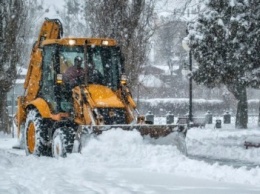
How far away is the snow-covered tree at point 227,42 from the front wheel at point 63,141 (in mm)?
11890

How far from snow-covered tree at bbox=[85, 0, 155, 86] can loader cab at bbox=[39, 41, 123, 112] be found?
890 centimetres

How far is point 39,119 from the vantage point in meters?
13.5

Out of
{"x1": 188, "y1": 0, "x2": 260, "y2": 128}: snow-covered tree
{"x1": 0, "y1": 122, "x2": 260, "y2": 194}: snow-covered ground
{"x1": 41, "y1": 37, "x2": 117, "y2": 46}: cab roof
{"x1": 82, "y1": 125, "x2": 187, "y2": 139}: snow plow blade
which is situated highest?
{"x1": 188, "y1": 0, "x2": 260, "y2": 128}: snow-covered tree

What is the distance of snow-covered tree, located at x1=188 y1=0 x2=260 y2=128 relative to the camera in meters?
22.4

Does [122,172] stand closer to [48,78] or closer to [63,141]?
[63,141]

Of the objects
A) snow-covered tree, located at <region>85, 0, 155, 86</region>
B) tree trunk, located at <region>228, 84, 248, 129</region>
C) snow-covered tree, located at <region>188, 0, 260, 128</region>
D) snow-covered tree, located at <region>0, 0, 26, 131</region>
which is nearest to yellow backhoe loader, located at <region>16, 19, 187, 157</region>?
snow-covered tree, located at <region>85, 0, 155, 86</region>

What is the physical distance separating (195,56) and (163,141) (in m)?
13.0

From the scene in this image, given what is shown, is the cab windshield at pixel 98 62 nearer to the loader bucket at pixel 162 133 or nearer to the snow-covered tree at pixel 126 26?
the loader bucket at pixel 162 133

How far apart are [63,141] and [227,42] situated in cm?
1273

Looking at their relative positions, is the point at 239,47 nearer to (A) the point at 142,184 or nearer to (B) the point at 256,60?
(B) the point at 256,60

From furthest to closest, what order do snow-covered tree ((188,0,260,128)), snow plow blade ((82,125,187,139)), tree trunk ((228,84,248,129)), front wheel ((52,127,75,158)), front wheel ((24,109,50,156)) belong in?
1. tree trunk ((228,84,248,129))
2. snow-covered tree ((188,0,260,128))
3. front wheel ((24,109,50,156))
4. front wheel ((52,127,75,158))
5. snow plow blade ((82,125,187,139))

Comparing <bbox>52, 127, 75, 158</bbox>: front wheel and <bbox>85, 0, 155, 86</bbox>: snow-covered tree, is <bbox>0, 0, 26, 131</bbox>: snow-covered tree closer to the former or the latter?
<bbox>85, 0, 155, 86</bbox>: snow-covered tree

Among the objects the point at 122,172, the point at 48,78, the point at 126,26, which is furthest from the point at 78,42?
the point at 126,26

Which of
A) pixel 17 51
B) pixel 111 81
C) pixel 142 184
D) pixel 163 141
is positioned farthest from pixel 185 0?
pixel 142 184
